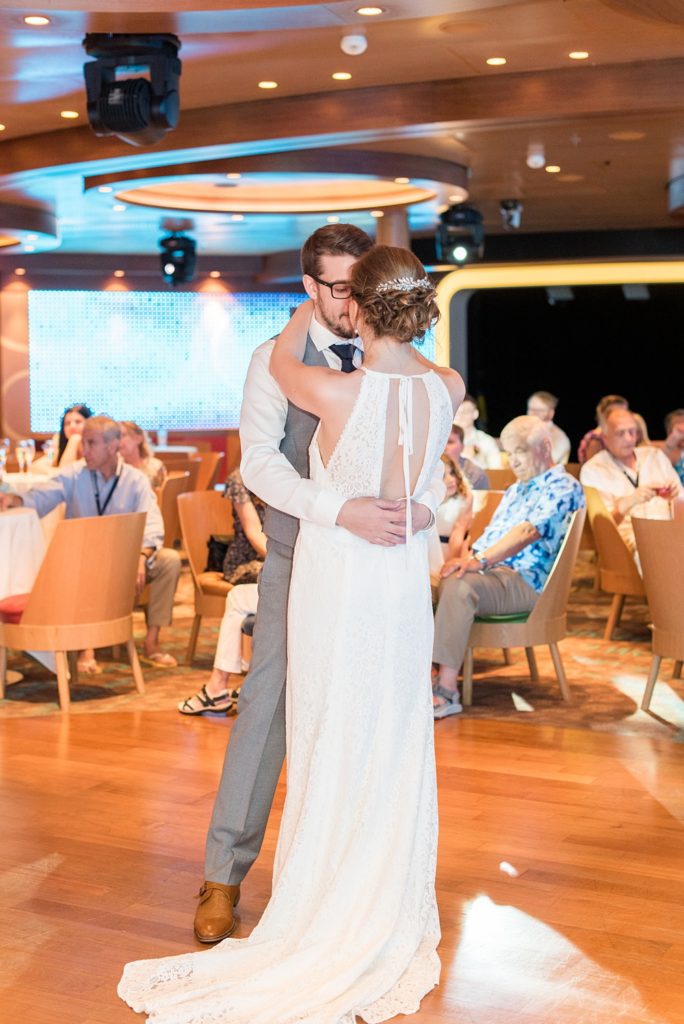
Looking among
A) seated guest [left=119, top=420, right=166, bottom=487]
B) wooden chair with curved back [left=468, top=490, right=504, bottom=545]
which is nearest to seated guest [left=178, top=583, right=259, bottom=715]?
wooden chair with curved back [left=468, top=490, right=504, bottom=545]

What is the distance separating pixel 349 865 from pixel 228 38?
208 inches

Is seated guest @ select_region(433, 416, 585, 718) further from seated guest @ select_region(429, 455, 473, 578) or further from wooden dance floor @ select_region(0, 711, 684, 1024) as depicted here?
wooden dance floor @ select_region(0, 711, 684, 1024)

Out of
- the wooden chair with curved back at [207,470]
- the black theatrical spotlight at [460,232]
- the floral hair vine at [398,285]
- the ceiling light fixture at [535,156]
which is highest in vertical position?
the ceiling light fixture at [535,156]

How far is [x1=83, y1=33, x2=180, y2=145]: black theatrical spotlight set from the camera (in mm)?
6551

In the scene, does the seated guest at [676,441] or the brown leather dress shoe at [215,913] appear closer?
the brown leather dress shoe at [215,913]

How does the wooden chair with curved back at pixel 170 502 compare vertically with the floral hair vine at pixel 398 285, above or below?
below

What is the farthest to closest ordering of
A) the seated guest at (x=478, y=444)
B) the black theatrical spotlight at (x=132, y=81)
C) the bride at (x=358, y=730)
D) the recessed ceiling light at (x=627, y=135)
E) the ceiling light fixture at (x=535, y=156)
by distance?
the seated guest at (x=478, y=444), the ceiling light fixture at (x=535, y=156), the recessed ceiling light at (x=627, y=135), the black theatrical spotlight at (x=132, y=81), the bride at (x=358, y=730)

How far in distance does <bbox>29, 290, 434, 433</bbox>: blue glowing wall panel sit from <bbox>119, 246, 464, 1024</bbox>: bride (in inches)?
625

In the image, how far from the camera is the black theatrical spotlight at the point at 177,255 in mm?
15203

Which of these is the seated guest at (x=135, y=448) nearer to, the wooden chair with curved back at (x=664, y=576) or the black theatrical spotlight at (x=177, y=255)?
the wooden chair with curved back at (x=664, y=576)

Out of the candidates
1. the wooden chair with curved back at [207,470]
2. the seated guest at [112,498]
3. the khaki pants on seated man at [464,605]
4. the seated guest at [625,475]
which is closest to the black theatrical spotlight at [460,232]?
the wooden chair with curved back at [207,470]

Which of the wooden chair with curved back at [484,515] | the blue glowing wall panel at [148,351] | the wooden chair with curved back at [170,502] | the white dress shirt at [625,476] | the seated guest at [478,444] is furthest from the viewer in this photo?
the blue glowing wall panel at [148,351]

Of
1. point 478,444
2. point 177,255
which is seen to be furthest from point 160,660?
point 177,255

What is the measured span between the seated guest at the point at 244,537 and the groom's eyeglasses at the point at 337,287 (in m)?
2.61
